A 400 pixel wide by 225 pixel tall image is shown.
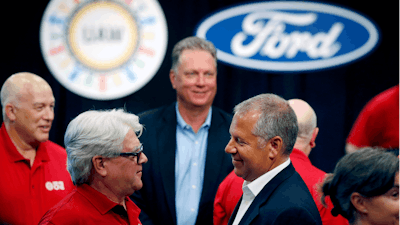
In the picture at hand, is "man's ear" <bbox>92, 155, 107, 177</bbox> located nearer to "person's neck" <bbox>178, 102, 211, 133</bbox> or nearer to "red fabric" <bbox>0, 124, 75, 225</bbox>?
"red fabric" <bbox>0, 124, 75, 225</bbox>

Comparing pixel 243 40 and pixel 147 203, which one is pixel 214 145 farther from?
pixel 243 40

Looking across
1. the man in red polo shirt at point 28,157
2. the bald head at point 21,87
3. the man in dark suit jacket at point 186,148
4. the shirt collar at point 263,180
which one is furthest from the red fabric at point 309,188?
the bald head at point 21,87

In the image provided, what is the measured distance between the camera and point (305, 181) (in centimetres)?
214

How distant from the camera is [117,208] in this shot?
172cm

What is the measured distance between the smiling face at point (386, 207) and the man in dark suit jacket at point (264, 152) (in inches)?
11.3

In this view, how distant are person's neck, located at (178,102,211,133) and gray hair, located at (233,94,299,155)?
1.03 metres

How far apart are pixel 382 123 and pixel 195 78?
4.26 feet

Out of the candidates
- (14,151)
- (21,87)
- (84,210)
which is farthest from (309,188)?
(21,87)

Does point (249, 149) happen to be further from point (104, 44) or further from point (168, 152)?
point (104, 44)

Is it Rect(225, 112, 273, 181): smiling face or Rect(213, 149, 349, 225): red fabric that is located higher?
Rect(225, 112, 273, 181): smiling face

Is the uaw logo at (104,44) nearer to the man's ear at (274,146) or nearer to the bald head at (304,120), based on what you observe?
the bald head at (304,120)

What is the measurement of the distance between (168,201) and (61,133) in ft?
6.42

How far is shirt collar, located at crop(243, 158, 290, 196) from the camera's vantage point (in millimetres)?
1669

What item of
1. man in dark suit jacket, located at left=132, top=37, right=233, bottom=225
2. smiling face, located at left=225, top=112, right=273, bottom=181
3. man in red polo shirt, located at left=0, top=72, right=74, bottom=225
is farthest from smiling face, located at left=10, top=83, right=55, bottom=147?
smiling face, located at left=225, top=112, right=273, bottom=181
